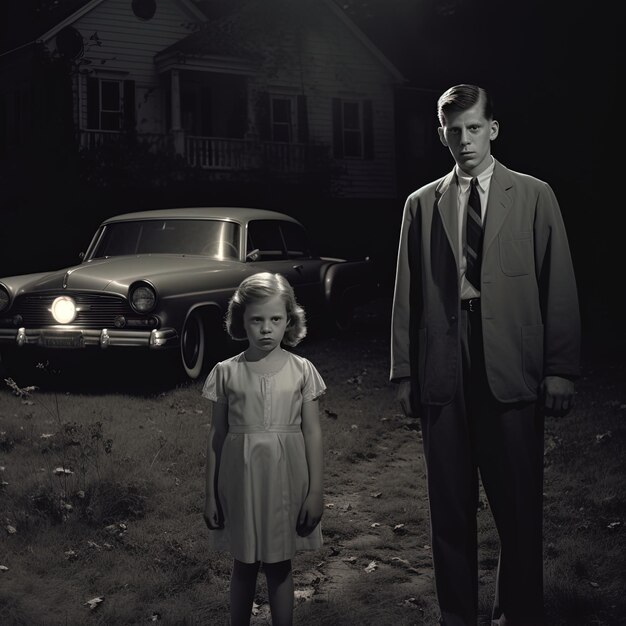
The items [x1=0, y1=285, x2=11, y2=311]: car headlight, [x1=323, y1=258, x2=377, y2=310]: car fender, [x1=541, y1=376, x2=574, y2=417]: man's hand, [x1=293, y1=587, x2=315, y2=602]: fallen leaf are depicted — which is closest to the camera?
[x1=541, y1=376, x2=574, y2=417]: man's hand

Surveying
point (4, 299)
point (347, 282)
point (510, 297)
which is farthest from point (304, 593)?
point (347, 282)

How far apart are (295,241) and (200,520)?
649 centimetres

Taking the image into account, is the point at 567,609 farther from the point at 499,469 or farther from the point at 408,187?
the point at 408,187

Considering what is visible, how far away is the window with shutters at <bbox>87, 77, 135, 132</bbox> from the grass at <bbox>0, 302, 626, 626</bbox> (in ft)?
46.9

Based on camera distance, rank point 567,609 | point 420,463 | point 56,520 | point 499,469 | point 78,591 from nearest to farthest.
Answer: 1. point 499,469
2. point 567,609
3. point 78,591
4. point 56,520
5. point 420,463

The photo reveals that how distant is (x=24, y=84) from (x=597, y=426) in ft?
60.9

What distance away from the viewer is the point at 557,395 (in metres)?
3.41

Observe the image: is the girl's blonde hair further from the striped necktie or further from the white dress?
the striped necktie

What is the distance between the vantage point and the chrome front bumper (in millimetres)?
8695

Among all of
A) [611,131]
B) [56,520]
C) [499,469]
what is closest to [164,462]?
[56,520]

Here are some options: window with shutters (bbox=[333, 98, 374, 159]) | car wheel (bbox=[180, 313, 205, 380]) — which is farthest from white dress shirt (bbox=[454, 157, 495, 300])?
window with shutters (bbox=[333, 98, 374, 159])

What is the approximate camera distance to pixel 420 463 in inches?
267

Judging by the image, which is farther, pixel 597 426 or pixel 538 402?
pixel 597 426

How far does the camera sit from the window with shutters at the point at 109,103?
21609mm
